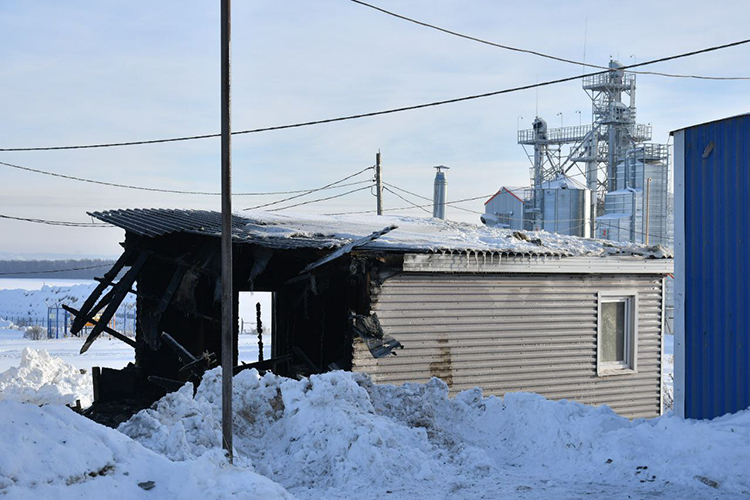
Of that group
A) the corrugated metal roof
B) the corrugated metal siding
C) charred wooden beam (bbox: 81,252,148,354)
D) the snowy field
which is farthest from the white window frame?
charred wooden beam (bbox: 81,252,148,354)

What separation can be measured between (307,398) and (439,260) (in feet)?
13.0

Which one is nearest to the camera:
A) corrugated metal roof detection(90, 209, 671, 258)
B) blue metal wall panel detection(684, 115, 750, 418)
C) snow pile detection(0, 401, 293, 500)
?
snow pile detection(0, 401, 293, 500)

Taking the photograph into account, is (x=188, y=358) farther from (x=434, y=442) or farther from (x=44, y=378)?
(x=44, y=378)

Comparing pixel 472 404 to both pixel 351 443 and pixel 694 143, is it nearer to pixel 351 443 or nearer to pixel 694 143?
pixel 351 443

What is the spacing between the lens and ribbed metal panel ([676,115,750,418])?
8.63m

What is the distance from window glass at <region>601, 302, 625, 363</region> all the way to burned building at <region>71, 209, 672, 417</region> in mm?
28

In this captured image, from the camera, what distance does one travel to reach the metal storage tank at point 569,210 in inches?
1737

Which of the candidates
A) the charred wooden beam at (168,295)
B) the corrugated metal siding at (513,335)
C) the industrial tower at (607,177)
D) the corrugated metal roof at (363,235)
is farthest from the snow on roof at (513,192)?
the charred wooden beam at (168,295)

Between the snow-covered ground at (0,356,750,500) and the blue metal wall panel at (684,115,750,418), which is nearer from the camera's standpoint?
the snow-covered ground at (0,356,750,500)

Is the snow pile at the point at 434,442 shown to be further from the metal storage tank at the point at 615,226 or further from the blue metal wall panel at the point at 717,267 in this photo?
the metal storage tank at the point at 615,226

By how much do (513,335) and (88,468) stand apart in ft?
29.3

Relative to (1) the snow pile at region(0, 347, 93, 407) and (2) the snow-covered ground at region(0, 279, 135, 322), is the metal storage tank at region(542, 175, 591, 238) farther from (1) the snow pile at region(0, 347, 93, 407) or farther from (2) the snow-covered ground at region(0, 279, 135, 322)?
(2) the snow-covered ground at region(0, 279, 135, 322)

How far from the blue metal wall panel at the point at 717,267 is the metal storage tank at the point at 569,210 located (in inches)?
1391

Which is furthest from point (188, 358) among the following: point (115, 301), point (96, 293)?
point (96, 293)
